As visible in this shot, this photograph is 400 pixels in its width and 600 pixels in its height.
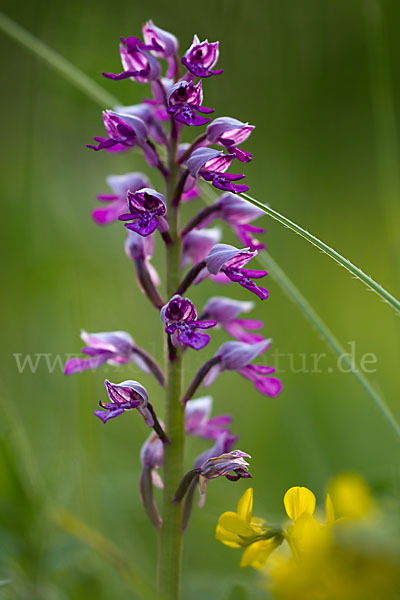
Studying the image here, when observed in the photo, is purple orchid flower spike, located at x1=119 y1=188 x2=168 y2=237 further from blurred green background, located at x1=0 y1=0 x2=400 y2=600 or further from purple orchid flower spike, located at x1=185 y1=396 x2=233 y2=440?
blurred green background, located at x1=0 y1=0 x2=400 y2=600

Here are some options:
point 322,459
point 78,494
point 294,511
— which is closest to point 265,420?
point 322,459

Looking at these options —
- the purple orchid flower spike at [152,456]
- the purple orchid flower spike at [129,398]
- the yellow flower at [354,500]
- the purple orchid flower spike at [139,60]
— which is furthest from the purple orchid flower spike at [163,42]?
the yellow flower at [354,500]

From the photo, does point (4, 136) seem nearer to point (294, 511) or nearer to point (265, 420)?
point (265, 420)

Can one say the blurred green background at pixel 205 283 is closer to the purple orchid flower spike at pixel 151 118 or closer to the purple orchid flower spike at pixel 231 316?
the purple orchid flower spike at pixel 231 316

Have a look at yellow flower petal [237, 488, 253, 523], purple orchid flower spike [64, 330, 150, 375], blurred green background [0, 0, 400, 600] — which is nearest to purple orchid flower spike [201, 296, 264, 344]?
purple orchid flower spike [64, 330, 150, 375]

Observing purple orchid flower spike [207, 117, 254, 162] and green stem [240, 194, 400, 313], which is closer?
green stem [240, 194, 400, 313]

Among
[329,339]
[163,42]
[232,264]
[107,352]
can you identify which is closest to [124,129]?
[163,42]
